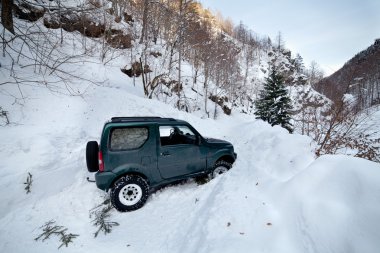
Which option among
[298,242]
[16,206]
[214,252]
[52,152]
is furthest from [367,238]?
[52,152]

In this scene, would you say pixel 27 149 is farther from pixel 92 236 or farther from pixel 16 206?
pixel 92 236

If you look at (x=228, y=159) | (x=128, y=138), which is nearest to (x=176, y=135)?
(x=128, y=138)

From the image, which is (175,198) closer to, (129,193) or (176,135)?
(129,193)

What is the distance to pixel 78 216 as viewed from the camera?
4102mm

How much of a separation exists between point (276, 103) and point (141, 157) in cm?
1434

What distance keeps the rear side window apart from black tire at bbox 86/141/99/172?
571 millimetres

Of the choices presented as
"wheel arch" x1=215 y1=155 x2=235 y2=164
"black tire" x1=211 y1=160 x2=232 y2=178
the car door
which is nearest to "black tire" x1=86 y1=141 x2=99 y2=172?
the car door

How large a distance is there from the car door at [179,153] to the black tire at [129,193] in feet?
1.82

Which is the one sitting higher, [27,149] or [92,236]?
[27,149]

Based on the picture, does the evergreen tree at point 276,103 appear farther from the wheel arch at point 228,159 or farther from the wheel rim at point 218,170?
the wheel rim at point 218,170

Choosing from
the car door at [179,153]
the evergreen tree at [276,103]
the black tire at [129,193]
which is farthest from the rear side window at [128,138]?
the evergreen tree at [276,103]

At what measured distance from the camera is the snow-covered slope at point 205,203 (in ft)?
8.34

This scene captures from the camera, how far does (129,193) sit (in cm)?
438

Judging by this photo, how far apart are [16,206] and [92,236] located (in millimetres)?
2096
